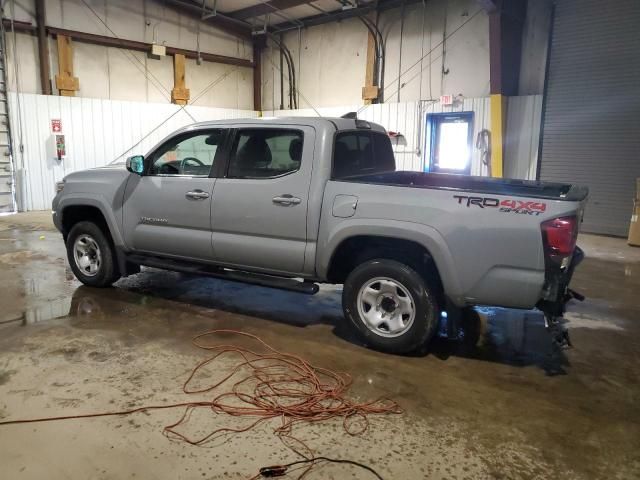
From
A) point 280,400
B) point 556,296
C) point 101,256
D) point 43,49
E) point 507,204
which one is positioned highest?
point 43,49

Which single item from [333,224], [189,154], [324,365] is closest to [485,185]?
[333,224]

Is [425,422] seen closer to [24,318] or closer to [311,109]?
[24,318]

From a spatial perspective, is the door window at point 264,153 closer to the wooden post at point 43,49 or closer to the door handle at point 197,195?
the door handle at point 197,195

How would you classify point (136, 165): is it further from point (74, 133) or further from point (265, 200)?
point (74, 133)

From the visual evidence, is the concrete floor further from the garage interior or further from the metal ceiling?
the metal ceiling

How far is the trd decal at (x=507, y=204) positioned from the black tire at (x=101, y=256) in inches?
147

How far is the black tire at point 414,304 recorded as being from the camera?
11.8ft

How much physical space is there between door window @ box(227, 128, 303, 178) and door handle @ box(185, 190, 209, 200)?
0.97 ft

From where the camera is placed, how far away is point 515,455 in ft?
8.33

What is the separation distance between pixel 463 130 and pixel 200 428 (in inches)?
386

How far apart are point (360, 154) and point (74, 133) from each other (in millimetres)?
9851

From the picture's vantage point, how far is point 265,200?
415cm

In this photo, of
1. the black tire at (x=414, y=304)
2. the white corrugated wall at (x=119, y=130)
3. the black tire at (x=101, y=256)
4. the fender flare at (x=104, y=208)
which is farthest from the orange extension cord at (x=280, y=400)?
the white corrugated wall at (x=119, y=130)

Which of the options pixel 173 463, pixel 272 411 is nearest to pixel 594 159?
pixel 272 411
